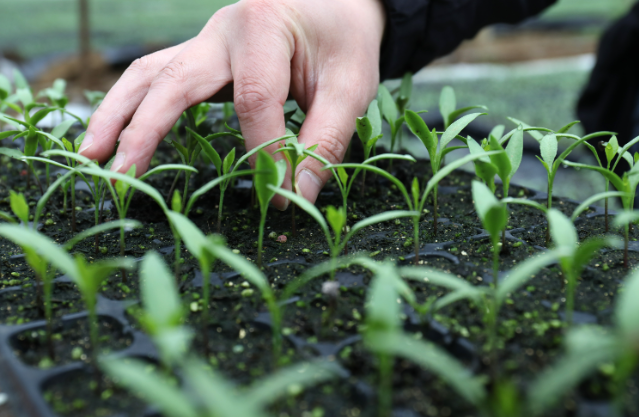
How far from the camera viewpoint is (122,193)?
2.49 ft

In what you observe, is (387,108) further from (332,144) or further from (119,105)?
(119,105)

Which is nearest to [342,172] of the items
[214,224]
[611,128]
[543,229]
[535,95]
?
[214,224]

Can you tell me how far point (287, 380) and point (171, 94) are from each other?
800 millimetres

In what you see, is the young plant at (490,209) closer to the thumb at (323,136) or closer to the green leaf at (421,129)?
the green leaf at (421,129)

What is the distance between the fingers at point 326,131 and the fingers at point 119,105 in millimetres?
386

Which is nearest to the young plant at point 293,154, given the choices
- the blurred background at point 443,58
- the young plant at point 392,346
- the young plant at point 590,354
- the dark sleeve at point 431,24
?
the young plant at point 392,346

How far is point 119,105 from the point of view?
41.6 inches

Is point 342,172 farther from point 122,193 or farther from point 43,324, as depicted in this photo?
point 43,324

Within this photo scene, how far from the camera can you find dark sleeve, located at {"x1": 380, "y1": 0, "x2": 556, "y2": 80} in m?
1.43

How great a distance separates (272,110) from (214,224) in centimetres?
26

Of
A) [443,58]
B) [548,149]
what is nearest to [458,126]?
[548,149]

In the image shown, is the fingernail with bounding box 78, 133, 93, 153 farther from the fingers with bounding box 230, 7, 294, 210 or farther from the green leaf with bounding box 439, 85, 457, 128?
the green leaf with bounding box 439, 85, 457, 128

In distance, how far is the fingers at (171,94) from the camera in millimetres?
951

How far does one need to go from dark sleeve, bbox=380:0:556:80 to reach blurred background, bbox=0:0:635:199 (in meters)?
0.38
